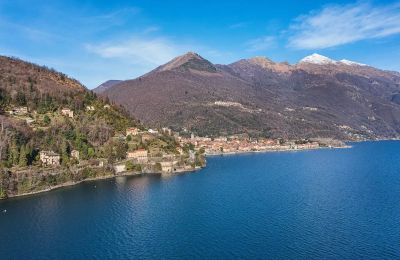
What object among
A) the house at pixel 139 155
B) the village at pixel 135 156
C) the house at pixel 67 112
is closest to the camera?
the village at pixel 135 156

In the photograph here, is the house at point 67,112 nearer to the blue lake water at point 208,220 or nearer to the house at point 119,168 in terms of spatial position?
the house at point 119,168

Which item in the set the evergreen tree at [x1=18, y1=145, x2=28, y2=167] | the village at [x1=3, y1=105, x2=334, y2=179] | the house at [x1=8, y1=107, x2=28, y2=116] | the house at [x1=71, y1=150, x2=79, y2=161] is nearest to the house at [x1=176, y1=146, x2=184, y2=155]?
the village at [x1=3, y1=105, x2=334, y2=179]

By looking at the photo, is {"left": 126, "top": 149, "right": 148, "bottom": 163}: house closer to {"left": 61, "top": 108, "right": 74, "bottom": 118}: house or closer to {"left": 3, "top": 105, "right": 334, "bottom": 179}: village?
{"left": 3, "top": 105, "right": 334, "bottom": 179}: village

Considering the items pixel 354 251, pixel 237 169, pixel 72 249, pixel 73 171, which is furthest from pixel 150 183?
pixel 354 251

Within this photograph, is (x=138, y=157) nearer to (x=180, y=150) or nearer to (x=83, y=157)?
(x=83, y=157)

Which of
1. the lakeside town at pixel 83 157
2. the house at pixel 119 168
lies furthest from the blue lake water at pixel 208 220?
the house at pixel 119 168

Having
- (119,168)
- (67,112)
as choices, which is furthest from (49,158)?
(67,112)
